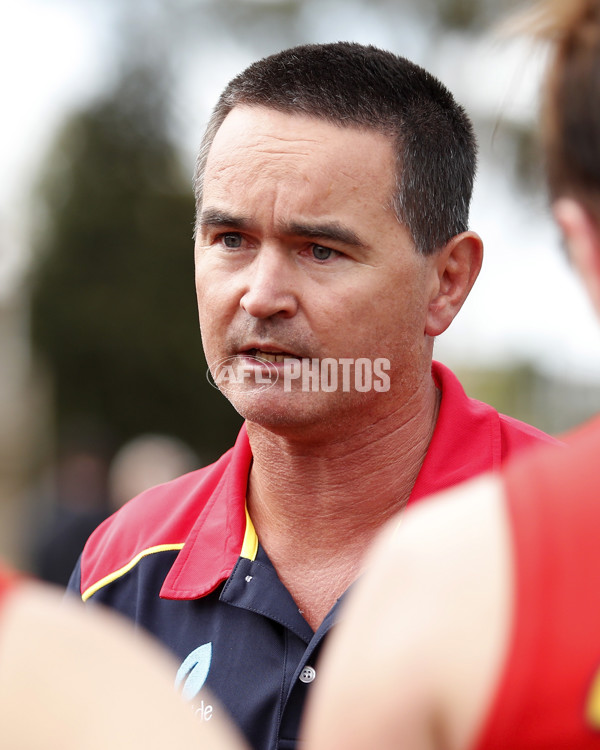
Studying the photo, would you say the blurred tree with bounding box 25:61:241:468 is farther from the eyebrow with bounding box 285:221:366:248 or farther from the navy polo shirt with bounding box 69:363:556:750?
the eyebrow with bounding box 285:221:366:248

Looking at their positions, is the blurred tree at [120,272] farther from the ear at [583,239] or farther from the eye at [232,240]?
the ear at [583,239]

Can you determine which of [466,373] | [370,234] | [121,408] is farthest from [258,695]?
[466,373]

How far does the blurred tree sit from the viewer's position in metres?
24.3

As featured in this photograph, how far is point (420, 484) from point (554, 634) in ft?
4.87

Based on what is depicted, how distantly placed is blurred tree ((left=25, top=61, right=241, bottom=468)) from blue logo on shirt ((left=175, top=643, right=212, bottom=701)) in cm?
2137

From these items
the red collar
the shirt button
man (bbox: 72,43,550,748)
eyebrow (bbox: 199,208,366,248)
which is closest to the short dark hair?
man (bbox: 72,43,550,748)

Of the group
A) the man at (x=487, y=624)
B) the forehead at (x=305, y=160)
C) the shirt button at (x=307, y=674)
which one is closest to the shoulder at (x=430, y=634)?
the man at (x=487, y=624)

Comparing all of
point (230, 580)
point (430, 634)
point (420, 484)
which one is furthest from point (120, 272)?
point (430, 634)

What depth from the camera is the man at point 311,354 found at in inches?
102

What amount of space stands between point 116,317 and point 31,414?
4880 millimetres

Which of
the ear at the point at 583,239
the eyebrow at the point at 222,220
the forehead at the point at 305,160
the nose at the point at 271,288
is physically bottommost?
the nose at the point at 271,288

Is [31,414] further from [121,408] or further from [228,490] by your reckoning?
[228,490]

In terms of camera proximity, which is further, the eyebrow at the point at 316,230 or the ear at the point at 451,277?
the ear at the point at 451,277

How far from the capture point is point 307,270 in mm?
2645
